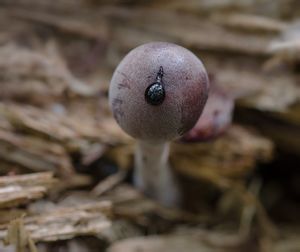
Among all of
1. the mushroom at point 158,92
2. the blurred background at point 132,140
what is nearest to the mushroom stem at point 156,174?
the blurred background at point 132,140

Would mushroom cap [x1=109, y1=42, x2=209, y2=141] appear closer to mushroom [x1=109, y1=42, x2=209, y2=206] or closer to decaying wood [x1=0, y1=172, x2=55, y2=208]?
mushroom [x1=109, y1=42, x2=209, y2=206]

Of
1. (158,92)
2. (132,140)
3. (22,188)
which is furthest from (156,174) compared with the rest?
(158,92)

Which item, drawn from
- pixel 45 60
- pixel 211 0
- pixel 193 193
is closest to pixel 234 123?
pixel 193 193

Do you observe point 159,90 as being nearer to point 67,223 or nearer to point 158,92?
point 158,92

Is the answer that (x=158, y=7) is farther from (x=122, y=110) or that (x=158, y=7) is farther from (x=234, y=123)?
(x=122, y=110)

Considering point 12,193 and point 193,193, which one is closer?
point 12,193
